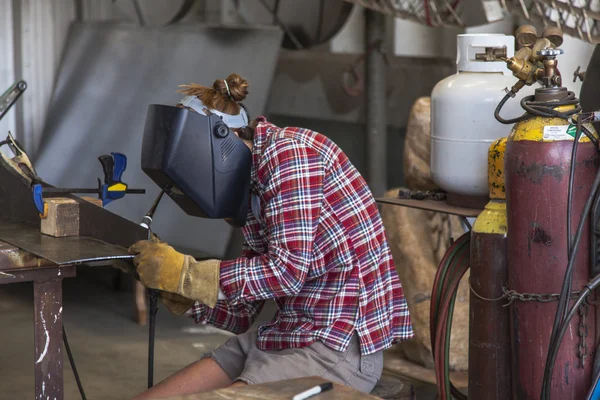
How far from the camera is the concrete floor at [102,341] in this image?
13.2 ft

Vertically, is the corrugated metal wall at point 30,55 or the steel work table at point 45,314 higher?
the corrugated metal wall at point 30,55

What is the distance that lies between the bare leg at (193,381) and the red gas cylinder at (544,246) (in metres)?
0.79

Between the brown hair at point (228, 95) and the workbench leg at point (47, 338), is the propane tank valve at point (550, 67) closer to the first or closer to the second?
the brown hair at point (228, 95)

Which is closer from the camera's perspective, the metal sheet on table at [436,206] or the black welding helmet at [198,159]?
the black welding helmet at [198,159]

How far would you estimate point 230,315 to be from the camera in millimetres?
2672

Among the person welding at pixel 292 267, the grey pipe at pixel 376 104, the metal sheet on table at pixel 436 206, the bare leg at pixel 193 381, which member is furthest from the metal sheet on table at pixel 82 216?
the grey pipe at pixel 376 104

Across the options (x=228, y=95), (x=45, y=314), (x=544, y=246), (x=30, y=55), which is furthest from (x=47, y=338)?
(x=30, y=55)

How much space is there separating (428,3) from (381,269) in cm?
225

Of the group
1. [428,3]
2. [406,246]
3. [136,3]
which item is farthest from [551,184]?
[136,3]

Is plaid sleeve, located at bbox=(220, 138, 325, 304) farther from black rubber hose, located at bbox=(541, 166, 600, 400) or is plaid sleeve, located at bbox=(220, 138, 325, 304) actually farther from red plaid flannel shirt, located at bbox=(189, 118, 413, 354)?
black rubber hose, located at bbox=(541, 166, 600, 400)

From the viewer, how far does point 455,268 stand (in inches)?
105

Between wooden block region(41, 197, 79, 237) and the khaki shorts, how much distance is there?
657 mm

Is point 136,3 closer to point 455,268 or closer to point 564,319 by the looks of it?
point 455,268

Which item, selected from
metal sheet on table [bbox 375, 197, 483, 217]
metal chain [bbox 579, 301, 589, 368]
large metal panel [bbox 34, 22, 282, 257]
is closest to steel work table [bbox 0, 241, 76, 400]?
metal sheet on table [bbox 375, 197, 483, 217]
